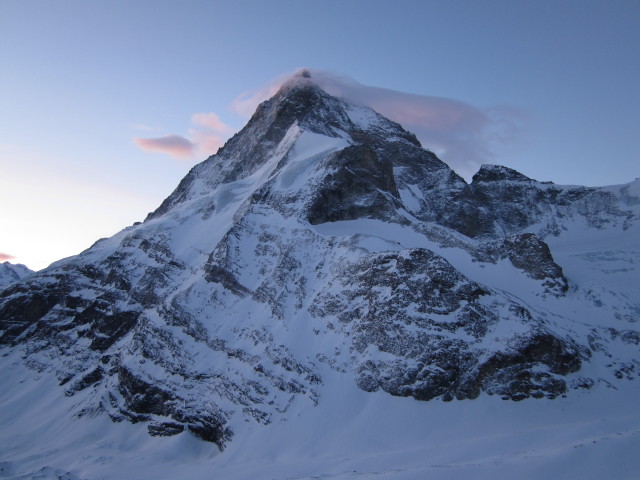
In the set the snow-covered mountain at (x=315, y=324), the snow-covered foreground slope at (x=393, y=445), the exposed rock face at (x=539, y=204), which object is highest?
the exposed rock face at (x=539, y=204)

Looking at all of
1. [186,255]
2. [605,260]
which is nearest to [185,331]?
[186,255]

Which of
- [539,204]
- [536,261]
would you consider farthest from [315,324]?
[539,204]

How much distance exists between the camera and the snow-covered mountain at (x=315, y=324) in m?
40.9

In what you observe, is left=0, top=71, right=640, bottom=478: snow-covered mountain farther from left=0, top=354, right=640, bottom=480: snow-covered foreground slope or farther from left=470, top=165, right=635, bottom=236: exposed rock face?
left=470, top=165, right=635, bottom=236: exposed rock face

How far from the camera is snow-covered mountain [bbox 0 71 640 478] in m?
40.9

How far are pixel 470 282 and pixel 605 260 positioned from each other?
3353cm

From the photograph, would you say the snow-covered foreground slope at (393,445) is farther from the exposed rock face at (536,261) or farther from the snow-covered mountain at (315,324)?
the exposed rock face at (536,261)

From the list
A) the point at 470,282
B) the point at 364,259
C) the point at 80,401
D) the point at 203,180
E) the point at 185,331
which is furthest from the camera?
the point at 203,180

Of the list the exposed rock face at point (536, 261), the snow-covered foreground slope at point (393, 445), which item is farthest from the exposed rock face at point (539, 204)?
the snow-covered foreground slope at point (393, 445)

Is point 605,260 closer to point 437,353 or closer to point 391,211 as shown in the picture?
point 391,211

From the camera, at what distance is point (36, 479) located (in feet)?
153

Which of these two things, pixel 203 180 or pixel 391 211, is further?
pixel 203 180

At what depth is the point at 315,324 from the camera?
50531 millimetres

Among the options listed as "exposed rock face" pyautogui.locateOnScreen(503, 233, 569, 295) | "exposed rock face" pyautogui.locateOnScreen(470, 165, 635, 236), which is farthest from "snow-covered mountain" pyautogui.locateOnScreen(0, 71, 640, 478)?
"exposed rock face" pyautogui.locateOnScreen(470, 165, 635, 236)
